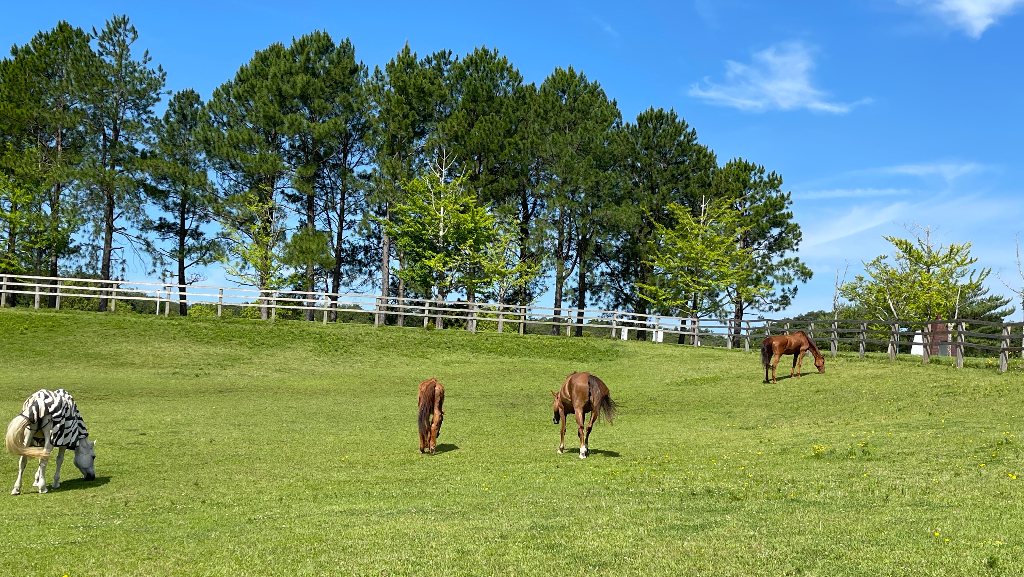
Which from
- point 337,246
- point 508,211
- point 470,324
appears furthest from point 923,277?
point 337,246

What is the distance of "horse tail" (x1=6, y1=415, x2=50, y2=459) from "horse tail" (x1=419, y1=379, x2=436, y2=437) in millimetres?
5704

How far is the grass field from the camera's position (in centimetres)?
679

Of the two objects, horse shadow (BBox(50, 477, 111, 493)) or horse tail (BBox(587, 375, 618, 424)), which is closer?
horse shadow (BBox(50, 477, 111, 493))

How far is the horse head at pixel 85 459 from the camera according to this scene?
11852 millimetres

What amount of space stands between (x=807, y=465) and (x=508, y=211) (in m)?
37.2

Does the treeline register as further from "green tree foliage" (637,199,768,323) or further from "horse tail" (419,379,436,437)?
"horse tail" (419,379,436,437)

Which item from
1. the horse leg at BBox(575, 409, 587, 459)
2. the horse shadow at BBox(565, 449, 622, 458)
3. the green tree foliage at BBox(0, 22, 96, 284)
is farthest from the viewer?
the green tree foliage at BBox(0, 22, 96, 284)

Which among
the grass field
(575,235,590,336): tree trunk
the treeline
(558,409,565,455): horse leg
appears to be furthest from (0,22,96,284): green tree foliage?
(558,409,565,455): horse leg

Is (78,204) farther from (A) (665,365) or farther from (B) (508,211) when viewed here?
(A) (665,365)

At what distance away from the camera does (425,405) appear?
13.7 metres

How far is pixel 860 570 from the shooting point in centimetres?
605

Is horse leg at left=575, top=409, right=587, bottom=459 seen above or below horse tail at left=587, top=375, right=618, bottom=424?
below

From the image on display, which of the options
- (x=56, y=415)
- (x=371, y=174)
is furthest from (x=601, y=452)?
(x=371, y=174)

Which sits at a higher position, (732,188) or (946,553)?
(732,188)
